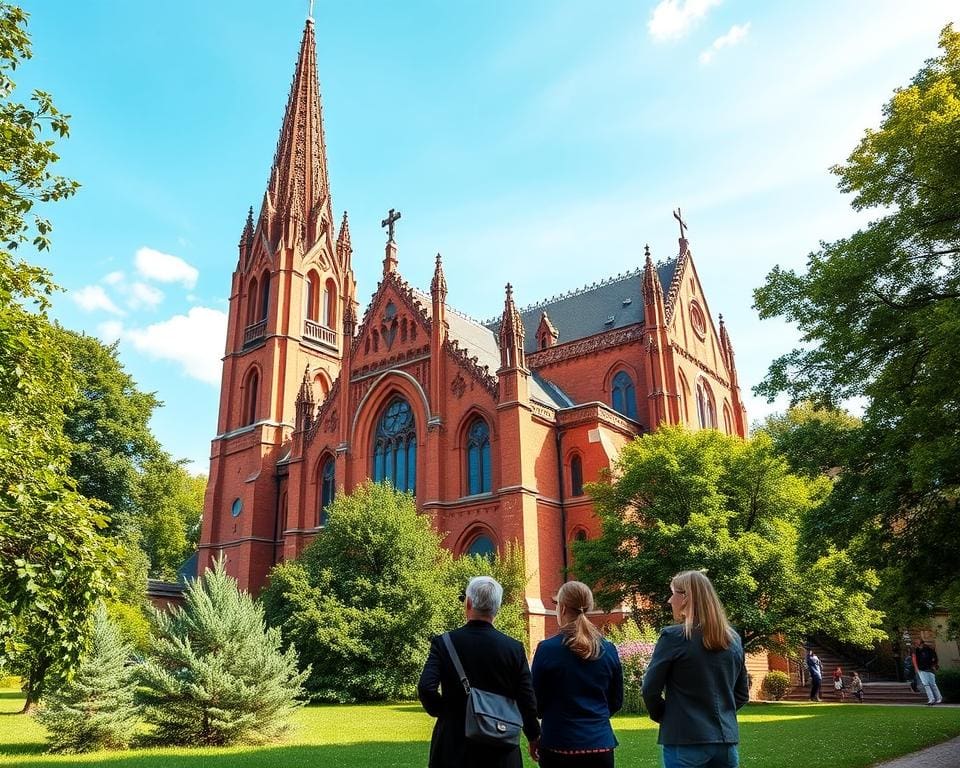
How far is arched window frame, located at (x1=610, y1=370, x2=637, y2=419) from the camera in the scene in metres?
36.2

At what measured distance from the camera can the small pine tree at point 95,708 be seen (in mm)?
14227

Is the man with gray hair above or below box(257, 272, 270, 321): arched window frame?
below

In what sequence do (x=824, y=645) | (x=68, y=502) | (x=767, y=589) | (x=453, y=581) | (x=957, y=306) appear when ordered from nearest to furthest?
(x=68, y=502)
(x=957, y=306)
(x=767, y=589)
(x=453, y=581)
(x=824, y=645)

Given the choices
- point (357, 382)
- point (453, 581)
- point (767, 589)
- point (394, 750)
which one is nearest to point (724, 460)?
point (767, 589)

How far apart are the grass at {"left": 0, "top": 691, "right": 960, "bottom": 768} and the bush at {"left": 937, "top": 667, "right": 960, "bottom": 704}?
Answer: 19.2ft

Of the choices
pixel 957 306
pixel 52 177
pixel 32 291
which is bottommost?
pixel 957 306

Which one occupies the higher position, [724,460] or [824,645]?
[724,460]

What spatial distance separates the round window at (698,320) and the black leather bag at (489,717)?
3721 centimetres

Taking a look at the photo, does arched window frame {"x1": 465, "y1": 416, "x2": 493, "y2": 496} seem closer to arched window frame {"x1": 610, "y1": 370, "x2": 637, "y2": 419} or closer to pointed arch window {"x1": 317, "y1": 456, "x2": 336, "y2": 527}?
arched window frame {"x1": 610, "y1": 370, "x2": 637, "y2": 419}

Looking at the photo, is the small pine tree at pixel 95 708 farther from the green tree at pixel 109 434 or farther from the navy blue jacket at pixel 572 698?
the green tree at pixel 109 434

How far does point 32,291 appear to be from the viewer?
12.6 meters

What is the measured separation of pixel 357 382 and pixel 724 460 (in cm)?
1870

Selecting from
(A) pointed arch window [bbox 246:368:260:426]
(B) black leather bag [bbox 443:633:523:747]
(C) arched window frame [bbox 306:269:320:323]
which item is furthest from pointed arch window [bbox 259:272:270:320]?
(B) black leather bag [bbox 443:633:523:747]

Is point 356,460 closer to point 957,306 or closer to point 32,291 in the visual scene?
point 32,291
